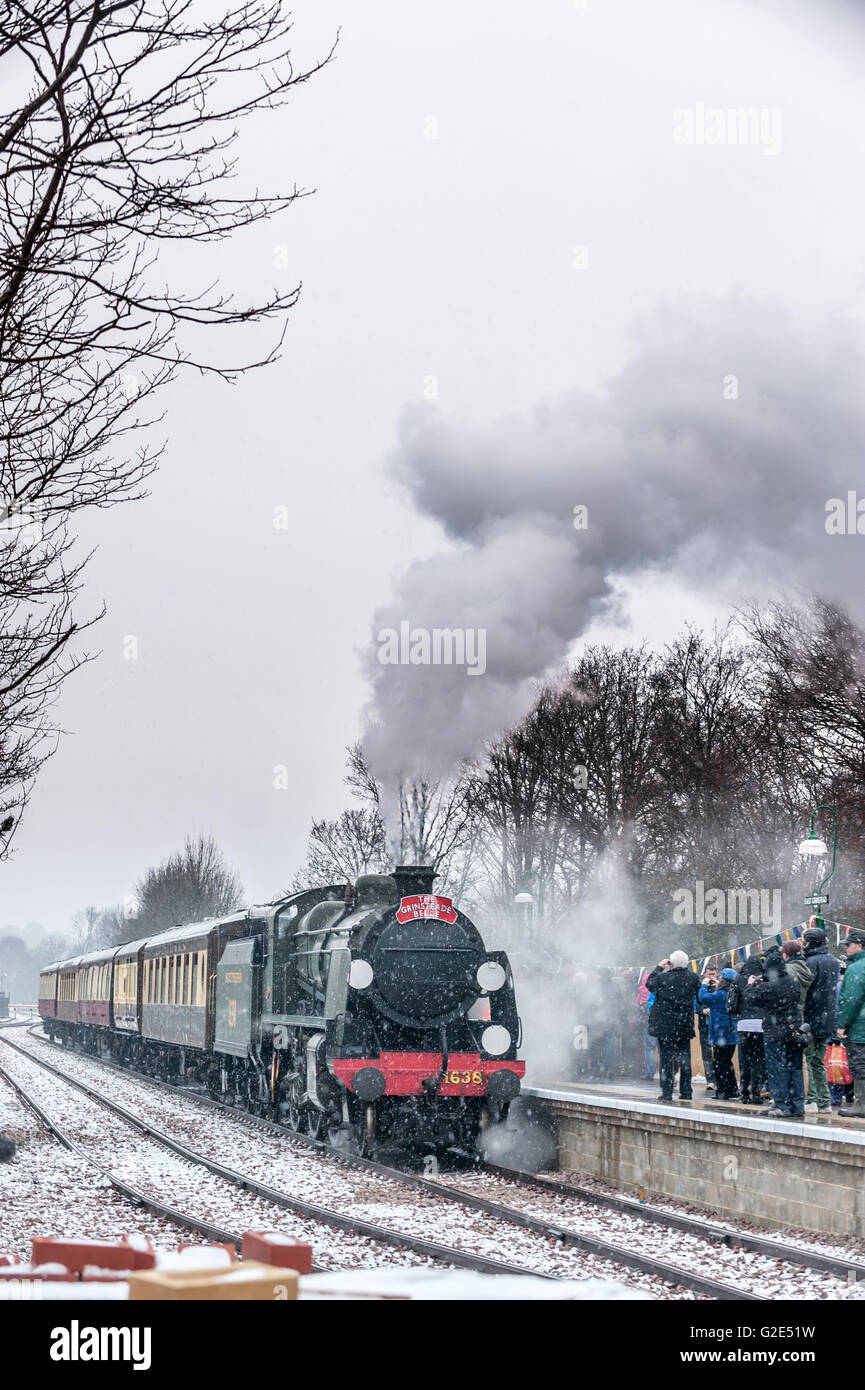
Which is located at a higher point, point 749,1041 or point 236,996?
point 236,996

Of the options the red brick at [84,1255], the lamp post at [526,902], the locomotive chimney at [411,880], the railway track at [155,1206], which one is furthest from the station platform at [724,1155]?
the lamp post at [526,902]

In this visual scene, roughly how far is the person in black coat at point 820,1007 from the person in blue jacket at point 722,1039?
1.58m

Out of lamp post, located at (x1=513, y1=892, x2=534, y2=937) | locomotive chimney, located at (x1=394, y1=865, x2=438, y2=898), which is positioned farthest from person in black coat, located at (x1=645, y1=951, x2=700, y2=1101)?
lamp post, located at (x1=513, y1=892, x2=534, y2=937)

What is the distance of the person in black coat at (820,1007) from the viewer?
12.1m

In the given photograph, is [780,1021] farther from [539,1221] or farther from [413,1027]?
[413,1027]

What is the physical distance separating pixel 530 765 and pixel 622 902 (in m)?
4.31

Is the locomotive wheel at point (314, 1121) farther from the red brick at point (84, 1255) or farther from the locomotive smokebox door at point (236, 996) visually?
the red brick at point (84, 1255)

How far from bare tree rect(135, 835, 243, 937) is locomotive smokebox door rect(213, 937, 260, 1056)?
5820 centimetres

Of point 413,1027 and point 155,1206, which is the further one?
point 413,1027

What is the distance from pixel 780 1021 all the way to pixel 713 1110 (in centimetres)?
146

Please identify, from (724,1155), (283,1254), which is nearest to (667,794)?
(724,1155)

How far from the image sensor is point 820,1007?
12133 mm

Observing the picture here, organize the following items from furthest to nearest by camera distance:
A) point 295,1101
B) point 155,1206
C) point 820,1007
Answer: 1. point 295,1101
2. point 820,1007
3. point 155,1206

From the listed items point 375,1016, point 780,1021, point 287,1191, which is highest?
point 780,1021
